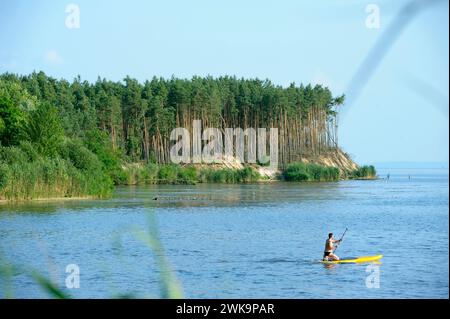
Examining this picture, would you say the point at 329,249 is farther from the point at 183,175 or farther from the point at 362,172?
the point at 362,172

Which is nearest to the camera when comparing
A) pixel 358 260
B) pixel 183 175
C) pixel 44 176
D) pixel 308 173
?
pixel 358 260

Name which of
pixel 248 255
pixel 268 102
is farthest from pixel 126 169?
pixel 248 255

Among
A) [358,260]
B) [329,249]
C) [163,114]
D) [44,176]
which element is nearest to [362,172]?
[163,114]

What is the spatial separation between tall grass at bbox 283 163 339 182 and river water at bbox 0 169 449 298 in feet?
177

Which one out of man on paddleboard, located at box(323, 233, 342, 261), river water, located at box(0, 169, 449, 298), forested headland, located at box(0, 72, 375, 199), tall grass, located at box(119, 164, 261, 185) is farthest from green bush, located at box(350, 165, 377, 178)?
man on paddleboard, located at box(323, 233, 342, 261)

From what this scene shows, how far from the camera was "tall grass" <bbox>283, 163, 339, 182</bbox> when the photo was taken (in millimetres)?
118312

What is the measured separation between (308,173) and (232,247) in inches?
3324

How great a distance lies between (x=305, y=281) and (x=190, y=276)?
135 inches

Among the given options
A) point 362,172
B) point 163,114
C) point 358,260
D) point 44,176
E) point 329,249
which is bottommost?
point 358,260

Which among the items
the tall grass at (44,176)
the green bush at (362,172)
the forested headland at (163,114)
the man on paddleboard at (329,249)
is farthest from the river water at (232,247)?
the green bush at (362,172)

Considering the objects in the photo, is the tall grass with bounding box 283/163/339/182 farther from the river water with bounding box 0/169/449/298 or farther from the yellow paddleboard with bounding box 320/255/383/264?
the yellow paddleboard with bounding box 320/255/383/264

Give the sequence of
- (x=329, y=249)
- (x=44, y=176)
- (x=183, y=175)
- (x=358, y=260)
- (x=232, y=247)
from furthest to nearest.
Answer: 1. (x=183, y=175)
2. (x=44, y=176)
3. (x=232, y=247)
4. (x=358, y=260)
5. (x=329, y=249)

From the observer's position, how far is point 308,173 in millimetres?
117938
